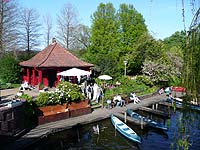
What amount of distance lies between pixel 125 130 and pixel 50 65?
530 inches

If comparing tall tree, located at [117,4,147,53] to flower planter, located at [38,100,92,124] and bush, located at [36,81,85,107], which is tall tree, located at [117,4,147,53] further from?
bush, located at [36,81,85,107]

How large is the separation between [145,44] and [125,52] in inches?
218

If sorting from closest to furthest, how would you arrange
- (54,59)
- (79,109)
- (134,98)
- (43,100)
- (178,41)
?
(178,41) < (43,100) < (79,109) < (134,98) < (54,59)

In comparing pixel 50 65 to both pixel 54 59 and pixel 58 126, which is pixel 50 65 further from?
pixel 58 126

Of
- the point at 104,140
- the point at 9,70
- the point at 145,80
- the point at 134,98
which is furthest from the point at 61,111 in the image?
the point at 145,80

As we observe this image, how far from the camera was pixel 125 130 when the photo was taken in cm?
1683

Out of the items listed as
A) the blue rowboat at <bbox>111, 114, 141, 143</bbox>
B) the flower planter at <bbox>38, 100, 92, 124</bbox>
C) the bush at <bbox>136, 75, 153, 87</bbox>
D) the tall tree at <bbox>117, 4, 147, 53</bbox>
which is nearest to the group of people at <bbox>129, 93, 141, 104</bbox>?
the bush at <bbox>136, 75, 153, 87</bbox>

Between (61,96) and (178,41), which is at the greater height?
(178,41)

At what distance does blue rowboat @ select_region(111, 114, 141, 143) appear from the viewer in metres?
15.8

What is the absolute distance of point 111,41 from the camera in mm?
40281

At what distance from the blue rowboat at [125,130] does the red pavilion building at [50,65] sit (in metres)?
10.9

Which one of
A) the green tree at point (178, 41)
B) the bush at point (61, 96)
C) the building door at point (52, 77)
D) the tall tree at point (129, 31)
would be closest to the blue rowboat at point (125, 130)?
the bush at point (61, 96)

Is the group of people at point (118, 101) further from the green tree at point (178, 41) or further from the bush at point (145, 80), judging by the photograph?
the bush at point (145, 80)

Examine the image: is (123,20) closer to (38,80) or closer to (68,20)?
(68,20)
